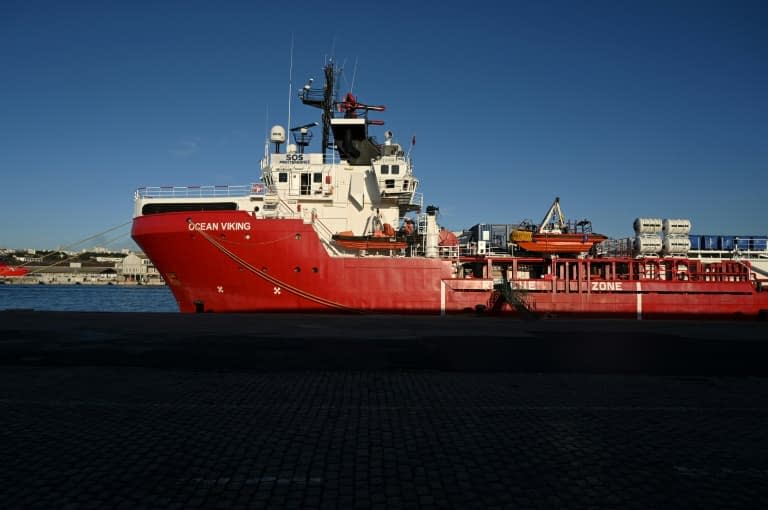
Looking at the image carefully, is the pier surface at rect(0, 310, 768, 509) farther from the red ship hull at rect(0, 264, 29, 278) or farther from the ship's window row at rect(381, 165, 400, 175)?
the ship's window row at rect(381, 165, 400, 175)

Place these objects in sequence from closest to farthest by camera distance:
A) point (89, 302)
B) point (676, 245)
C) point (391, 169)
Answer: point (391, 169) → point (676, 245) → point (89, 302)

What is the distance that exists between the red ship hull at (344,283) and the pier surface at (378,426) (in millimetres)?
9995

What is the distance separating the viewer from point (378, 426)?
5.32 meters

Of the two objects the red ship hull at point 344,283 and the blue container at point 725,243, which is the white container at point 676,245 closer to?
the blue container at point 725,243

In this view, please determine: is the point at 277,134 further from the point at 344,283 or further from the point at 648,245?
the point at 648,245

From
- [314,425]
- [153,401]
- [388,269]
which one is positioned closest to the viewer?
[314,425]

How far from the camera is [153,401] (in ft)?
20.7

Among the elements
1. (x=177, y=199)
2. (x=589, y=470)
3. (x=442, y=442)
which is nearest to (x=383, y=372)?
(x=442, y=442)

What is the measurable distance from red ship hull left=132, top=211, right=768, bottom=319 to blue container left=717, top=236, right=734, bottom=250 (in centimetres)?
410

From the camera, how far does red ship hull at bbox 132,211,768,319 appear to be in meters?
20.9

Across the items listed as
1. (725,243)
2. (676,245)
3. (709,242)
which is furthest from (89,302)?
(725,243)

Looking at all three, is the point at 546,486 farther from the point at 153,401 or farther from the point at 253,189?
the point at 253,189

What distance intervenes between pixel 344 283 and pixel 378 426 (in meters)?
16.0

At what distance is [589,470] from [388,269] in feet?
57.5
